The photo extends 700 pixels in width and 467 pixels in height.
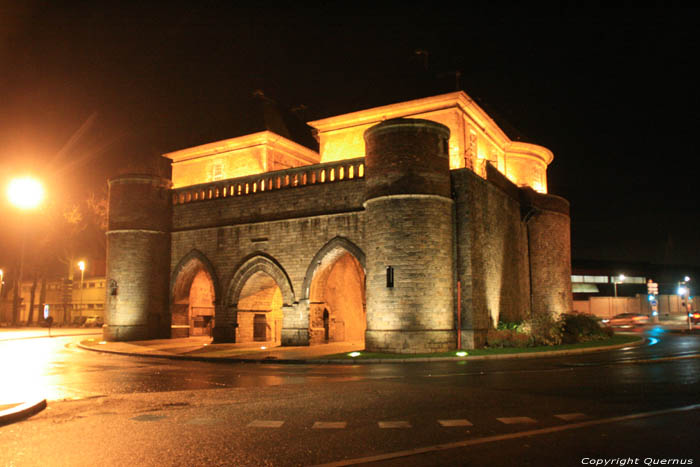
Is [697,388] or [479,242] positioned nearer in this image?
[697,388]

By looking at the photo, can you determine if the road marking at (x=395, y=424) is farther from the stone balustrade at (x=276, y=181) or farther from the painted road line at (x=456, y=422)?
the stone balustrade at (x=276, y=181)

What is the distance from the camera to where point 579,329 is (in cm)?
2539

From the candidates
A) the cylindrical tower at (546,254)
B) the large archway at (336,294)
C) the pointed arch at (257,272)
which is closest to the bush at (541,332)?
the cylindrical tower at (546,254)

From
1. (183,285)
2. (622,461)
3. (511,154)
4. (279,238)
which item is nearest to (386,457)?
(622,461)

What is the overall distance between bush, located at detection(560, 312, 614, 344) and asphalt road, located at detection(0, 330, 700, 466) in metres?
9.98

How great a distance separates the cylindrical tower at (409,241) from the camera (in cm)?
2089

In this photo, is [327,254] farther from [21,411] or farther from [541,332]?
[21,411]

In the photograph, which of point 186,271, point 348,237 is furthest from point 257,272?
point 348,237

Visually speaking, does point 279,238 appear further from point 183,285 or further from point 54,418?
point 54,418

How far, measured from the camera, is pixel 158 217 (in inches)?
1153

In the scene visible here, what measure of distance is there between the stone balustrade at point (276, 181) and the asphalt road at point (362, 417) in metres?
11.6

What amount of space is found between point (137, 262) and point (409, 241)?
14.8 m

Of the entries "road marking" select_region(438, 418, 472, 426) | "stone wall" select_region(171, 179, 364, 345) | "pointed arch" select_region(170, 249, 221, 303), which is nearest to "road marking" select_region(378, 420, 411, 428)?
"road marking" select_region(438, 418, 472, 426)

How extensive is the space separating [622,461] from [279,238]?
2112 centimetres
